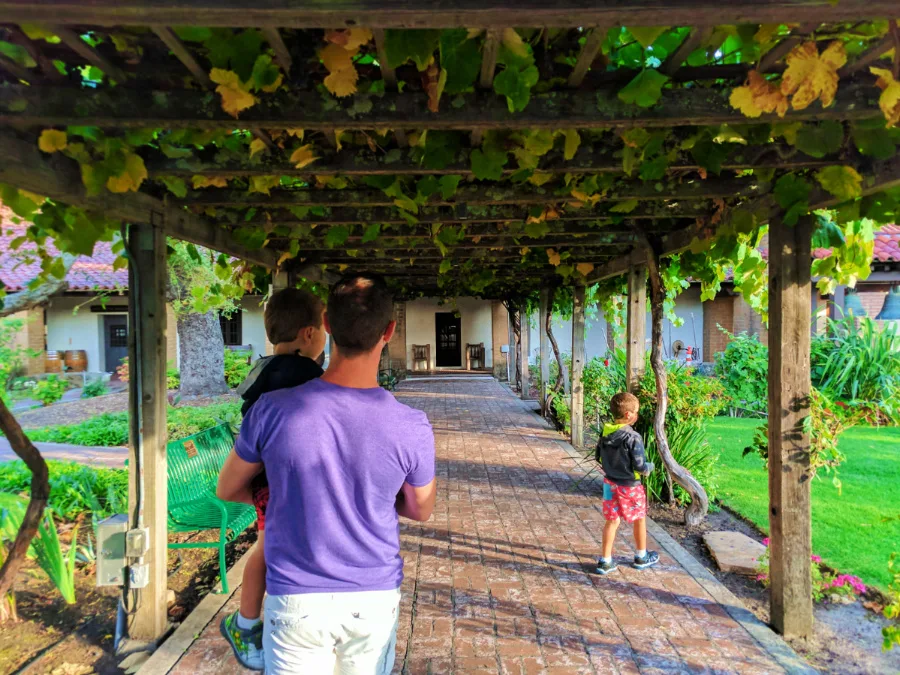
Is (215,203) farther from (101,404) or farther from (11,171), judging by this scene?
(101,404)

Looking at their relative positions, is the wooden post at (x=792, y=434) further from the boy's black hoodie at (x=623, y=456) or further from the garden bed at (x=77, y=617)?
the garden bed at (x=77, y=617)

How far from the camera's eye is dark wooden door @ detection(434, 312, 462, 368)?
20672 millimetres

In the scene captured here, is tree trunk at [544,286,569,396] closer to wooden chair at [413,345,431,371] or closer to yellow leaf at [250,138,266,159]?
yellow leaf at [250,138,266,159]

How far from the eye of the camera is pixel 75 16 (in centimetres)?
123

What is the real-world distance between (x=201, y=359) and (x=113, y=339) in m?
7.64

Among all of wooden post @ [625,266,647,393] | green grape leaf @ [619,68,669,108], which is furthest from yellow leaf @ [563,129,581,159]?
wooden post @ [625,266,647,393]

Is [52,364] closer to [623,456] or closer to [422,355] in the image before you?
[422,355]

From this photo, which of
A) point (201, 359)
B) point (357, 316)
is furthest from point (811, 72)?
point (201, 359)

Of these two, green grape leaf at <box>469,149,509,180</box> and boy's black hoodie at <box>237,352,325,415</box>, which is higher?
green grape leaf at <box>469,149,509,180</box>

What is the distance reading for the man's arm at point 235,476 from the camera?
4.60 ft

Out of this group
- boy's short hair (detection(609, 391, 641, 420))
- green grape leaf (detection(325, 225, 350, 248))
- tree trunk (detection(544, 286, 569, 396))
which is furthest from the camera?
tree trunk (detection(544, 286, 569, 396))

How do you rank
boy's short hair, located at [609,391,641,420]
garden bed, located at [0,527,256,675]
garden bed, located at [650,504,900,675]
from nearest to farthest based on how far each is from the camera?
garden bed, located at [650,504,900,675] → garden bed, located at [0,527,256,675] → boy's short hair, located at [609,391,641,420]

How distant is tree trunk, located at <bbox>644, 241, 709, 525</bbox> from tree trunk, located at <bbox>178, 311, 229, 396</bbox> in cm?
961

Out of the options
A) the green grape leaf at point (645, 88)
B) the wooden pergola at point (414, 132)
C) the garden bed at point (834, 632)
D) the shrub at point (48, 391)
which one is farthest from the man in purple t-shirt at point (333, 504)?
the shrub at point (48, 391)
